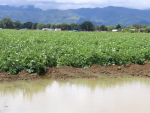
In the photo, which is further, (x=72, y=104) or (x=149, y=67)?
(x=149, y=67)

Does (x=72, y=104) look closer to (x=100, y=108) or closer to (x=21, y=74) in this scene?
(x=100, y=108)

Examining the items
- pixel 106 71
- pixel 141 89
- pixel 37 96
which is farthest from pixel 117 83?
pixel 37 96

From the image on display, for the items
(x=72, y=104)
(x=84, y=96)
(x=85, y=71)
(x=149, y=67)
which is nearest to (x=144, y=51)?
(x=149, y=67)

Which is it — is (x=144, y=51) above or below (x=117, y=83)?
above

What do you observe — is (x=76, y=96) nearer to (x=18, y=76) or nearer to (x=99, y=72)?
(x=18, y=76)

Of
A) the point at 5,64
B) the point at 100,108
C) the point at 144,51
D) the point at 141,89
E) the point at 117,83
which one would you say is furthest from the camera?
the point at 144,51

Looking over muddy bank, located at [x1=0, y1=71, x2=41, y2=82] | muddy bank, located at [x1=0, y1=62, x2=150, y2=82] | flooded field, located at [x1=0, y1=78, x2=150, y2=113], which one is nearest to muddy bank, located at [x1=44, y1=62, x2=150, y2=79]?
muddy bank, located at [x1=0, y1=62, x2=150, y2=82]

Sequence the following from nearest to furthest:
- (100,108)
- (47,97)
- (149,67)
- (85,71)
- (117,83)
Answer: (100,108) → (47,97) → (117,83) → (85,71) → (149,67)

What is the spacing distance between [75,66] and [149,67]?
4098mm

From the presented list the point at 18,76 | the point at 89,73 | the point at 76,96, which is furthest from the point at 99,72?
the point at 18,76

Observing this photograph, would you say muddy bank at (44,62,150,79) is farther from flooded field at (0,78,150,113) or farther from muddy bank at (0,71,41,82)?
muddy bank at (0,71,41,82)

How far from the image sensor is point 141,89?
6.90 m

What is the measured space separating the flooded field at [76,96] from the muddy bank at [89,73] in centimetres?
52

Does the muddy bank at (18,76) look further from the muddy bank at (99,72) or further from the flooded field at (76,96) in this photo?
the muddy bank at (99,72)
